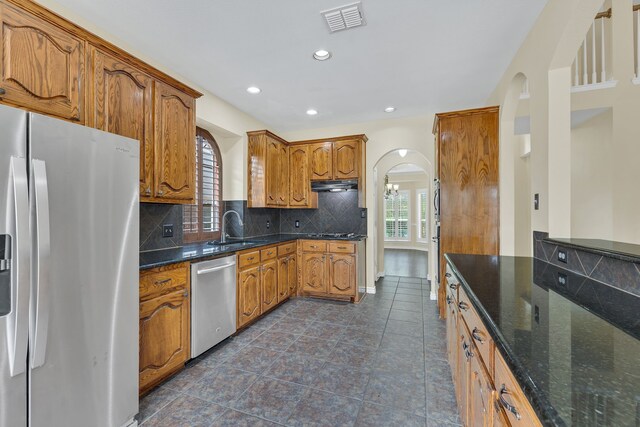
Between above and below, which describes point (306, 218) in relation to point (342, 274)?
above

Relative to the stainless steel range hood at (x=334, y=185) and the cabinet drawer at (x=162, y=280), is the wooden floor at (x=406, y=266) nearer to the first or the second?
the stainless steel range hood at (x=334, y=185)

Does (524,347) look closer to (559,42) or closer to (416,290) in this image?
(559,42)

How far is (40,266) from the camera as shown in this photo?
118 cm

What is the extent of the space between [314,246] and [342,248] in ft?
1.35

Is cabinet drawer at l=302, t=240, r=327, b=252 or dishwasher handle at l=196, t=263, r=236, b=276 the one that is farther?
cabinet drawer at l=302, t=240, r=327, b=252

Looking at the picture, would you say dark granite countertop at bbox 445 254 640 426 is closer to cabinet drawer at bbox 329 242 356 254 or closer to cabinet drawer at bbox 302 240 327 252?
cabinet drawer at bbox 329 242 356 254

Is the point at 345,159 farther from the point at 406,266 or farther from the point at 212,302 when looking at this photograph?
the point at 406,266

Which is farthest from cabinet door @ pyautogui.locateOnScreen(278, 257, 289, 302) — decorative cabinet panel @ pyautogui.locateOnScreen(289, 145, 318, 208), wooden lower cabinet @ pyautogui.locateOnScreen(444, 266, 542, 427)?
wooden lower cabinet @ pyautogui.locateOnScreen(444, 266, 542, 427)

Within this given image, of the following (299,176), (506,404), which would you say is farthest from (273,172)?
(506,404)

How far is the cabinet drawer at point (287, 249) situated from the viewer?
3.61 metres

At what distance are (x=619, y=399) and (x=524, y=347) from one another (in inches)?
8.4

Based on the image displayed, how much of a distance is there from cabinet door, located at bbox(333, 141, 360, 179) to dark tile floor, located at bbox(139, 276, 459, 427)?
6.67ft

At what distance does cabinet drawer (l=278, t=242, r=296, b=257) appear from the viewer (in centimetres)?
361

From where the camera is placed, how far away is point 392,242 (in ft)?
32.8
